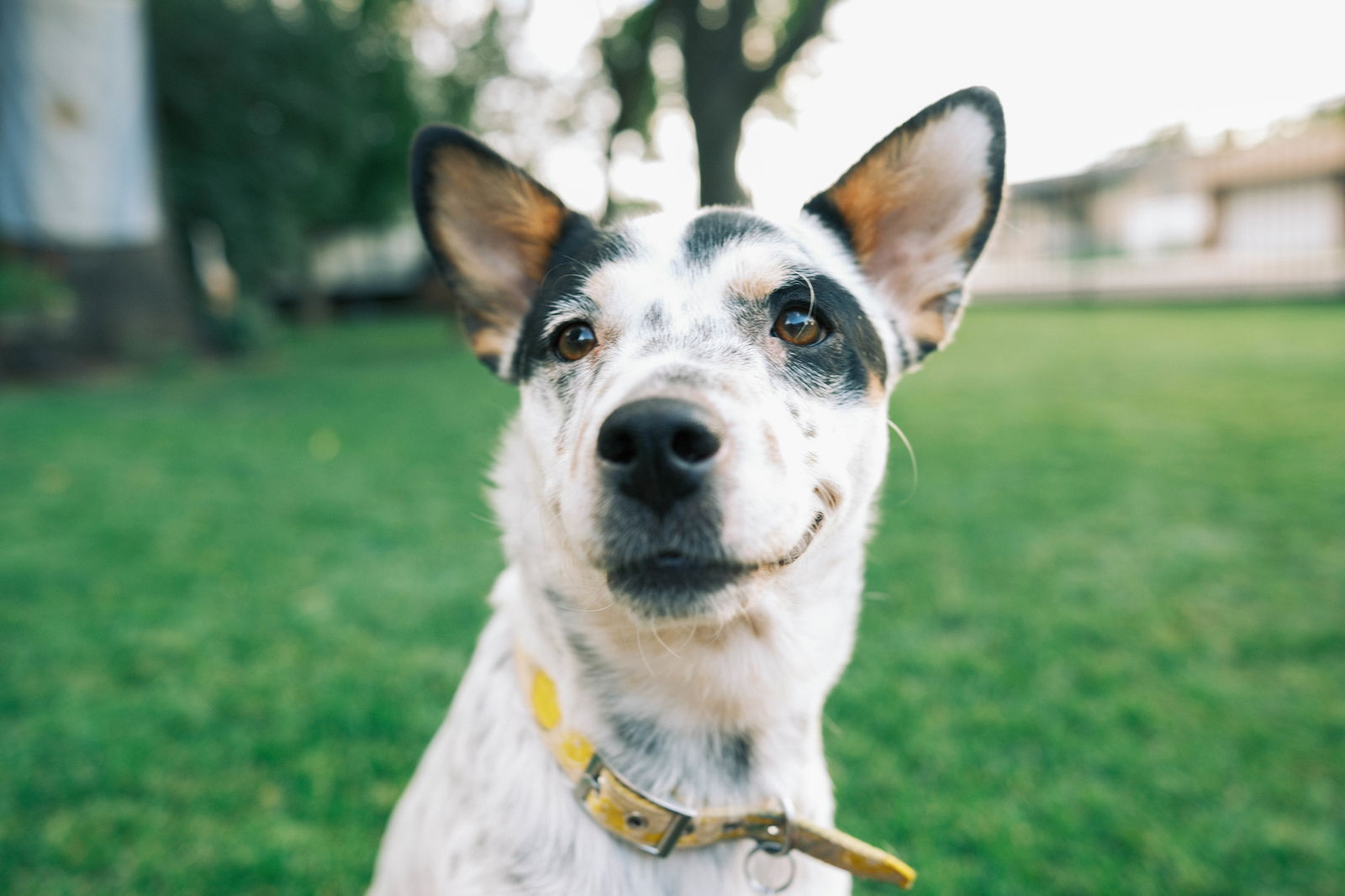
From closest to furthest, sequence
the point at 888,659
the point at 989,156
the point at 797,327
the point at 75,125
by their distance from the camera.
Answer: the point at 797,327 < the point at 989,156 < the point at 888,659 < the point at 75,125

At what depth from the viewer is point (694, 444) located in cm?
131

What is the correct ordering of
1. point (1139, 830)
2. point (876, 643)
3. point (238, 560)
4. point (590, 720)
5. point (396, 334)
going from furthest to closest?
1. point (396, 334)
2. point (238, 560)
3. point (876, 643)
4. point (1139, 830)
5. point (590, 720)

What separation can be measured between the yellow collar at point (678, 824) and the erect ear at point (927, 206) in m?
1.24

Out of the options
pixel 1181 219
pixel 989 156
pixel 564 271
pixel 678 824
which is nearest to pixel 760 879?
pixel 678 824

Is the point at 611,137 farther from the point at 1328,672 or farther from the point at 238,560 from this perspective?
the point at 1328,672

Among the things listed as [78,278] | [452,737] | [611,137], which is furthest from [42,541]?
[611,137]

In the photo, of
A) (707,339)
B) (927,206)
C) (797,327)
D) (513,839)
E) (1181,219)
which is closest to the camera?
(513,839)

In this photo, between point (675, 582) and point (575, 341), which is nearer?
point (675, 582)

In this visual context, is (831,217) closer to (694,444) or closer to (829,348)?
(829,348)

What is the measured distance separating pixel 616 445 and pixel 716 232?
759mm

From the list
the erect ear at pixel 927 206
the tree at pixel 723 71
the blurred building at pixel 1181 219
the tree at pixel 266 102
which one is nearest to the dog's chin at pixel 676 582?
the erect ear at pixel 927 206

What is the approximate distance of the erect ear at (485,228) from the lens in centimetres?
193

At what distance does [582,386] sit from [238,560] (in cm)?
380

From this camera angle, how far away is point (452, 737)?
6.09ft
